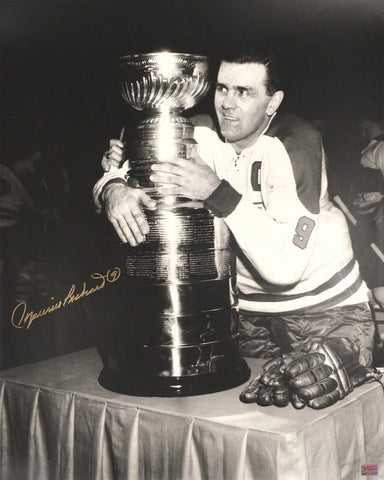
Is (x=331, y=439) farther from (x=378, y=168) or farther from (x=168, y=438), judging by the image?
(x=378, y=168)

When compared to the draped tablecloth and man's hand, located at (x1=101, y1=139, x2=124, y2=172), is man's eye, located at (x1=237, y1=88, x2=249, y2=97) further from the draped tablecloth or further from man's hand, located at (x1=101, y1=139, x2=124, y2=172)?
the draped tablecloth

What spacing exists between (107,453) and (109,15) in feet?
5.81

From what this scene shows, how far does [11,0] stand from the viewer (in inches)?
86.2

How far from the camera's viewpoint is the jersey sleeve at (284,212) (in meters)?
1.76

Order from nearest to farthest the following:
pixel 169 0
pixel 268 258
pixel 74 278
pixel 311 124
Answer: pixel 268 258 < pixel 311 124 < pixel 169 0 < pixel 74 278

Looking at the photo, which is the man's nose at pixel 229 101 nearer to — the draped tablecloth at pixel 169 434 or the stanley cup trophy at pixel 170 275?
the stanley cup trophy at pixel 170 275

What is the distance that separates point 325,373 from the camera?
1.55m

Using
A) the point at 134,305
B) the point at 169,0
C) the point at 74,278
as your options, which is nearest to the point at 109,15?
the point at 169,0

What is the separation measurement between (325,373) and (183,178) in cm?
71

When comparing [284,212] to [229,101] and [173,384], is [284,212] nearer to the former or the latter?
[229,101]

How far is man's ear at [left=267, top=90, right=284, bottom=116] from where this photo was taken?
198 cm

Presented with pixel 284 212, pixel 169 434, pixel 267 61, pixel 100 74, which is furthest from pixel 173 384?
pixel 100 74
